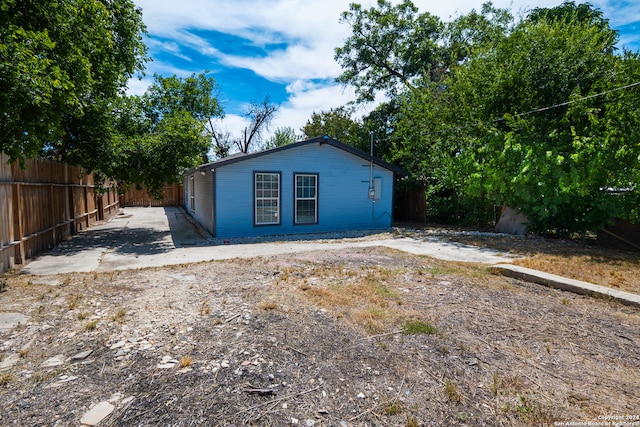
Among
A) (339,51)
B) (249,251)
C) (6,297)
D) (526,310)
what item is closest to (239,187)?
(249,251)

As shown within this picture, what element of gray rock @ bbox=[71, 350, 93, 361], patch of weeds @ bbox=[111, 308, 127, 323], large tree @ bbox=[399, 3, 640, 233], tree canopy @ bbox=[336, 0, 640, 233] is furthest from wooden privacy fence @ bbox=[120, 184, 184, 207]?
gray rock @ bbox=[71, 350, 93, 361]

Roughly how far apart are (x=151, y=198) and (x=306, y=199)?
17267 millimetres

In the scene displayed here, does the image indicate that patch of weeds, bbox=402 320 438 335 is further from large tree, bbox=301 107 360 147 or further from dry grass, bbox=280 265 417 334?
large tree, bbox=301 107 360 147

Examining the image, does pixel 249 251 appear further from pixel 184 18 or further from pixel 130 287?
pixel 184 18

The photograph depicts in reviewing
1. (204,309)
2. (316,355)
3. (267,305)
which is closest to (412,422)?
(316,355)

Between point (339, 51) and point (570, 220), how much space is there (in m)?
16.2

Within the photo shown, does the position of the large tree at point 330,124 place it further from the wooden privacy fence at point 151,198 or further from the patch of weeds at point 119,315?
the patch of weeds at point 119,315

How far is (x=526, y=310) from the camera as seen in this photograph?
4.52 metres

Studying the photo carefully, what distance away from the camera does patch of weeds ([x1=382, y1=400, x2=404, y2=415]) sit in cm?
248

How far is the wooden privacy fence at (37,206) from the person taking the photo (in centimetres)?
623

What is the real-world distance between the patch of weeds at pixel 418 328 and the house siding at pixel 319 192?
762 cm

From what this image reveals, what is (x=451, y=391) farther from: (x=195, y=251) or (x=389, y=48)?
(x=389, y=48)

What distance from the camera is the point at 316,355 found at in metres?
3.28

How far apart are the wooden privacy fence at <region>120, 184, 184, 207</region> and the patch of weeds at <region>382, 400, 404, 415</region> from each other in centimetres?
2437
